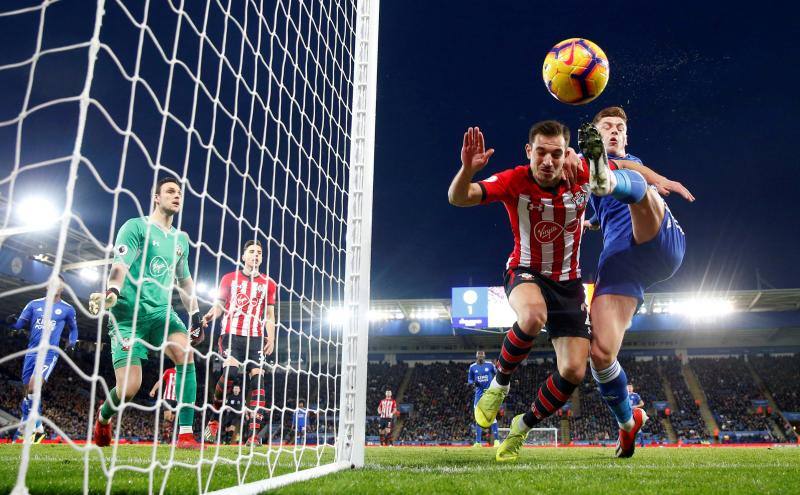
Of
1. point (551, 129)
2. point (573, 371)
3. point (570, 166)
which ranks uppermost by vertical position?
point (551, 129)

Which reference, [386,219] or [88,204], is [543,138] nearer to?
[88,204]

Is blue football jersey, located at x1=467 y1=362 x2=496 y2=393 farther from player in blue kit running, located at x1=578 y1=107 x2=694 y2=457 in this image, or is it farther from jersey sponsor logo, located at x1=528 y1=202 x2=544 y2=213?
jersey sponsor logo, located at x1=528 y1=202 x2=544 y2=213

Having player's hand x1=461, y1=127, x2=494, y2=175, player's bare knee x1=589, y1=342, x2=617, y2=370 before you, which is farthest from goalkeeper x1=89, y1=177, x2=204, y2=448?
player's bare knee x1=589, y1=342, x2=617, y2=370

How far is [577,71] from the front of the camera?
486 cm

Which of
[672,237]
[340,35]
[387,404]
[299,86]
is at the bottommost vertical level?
[387,404]

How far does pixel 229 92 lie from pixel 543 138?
9351mm

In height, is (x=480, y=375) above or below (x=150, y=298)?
below

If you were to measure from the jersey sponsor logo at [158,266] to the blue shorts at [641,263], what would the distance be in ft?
11.8

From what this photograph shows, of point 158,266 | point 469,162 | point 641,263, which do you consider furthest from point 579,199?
point 158,266

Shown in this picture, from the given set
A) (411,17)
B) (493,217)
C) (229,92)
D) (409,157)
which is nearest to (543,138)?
(229,92)

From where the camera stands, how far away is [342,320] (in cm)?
445

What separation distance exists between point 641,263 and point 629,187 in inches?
48.4

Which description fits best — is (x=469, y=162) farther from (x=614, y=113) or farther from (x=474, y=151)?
(x=614, y=113)

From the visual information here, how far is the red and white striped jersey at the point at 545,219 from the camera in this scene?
15.0ft
